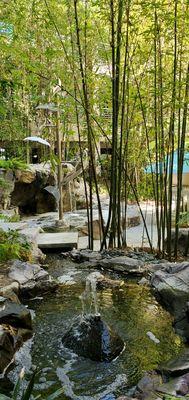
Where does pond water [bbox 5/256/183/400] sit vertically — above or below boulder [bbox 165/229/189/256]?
below

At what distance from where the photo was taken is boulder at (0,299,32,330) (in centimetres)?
302

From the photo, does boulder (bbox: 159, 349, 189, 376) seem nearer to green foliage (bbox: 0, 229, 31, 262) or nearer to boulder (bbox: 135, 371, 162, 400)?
boulder (bbox: 135, 371, 162, 400)

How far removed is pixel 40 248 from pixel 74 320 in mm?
2897

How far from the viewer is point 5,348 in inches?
106

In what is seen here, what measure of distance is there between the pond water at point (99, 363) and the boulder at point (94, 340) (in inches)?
2.1

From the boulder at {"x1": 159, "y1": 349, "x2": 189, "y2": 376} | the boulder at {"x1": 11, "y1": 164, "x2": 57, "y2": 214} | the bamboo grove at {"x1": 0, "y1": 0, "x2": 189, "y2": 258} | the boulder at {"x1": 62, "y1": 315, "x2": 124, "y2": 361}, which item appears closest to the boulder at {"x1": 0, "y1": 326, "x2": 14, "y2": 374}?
the boulder at {"x1": 62, "y1": 315, "x2": 124, "y2": 361}

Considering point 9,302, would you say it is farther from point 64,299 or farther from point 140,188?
point 140,188

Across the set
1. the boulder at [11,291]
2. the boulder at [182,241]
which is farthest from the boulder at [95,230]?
the boulder at [11,291]

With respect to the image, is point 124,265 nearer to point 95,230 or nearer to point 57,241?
point 57,241

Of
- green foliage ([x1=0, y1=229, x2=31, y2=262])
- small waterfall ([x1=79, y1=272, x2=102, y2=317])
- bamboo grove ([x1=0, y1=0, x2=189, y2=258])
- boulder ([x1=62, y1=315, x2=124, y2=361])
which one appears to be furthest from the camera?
bamboo grove ([x1=0, y1=0, x2=189, y2=258])

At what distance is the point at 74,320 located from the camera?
11.5 feet

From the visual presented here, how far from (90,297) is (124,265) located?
3.13 ft

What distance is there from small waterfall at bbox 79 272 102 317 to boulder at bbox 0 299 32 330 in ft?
1.73

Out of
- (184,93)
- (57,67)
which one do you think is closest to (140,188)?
(57,67)
